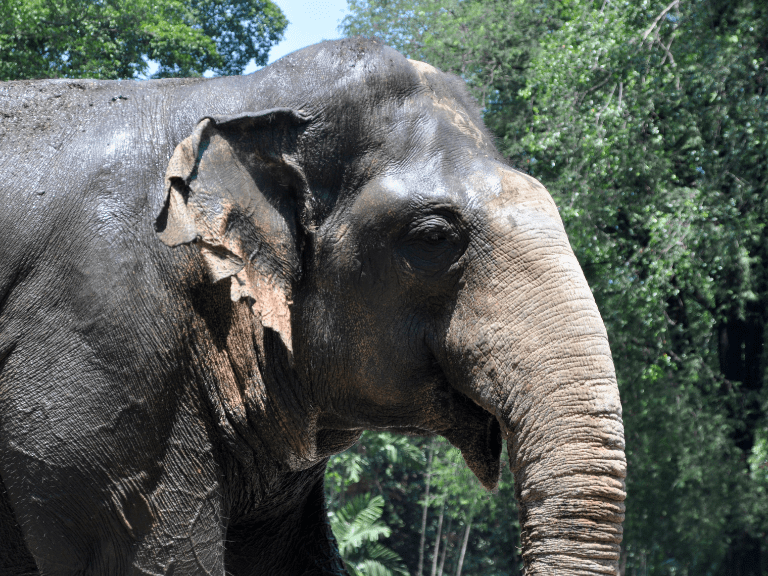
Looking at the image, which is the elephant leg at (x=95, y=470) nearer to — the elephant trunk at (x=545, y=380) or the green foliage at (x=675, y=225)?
the elephant trunk at (x=545, y=380)

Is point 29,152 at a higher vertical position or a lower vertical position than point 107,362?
higher

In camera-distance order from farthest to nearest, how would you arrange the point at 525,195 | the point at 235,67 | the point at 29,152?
1. the point at 235,67
2. the point at 29,152
3. the point at 525,195

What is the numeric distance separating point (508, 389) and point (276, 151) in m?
0.88

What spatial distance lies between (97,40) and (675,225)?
8.21 m

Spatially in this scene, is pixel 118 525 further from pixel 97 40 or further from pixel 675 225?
pixel 97 40

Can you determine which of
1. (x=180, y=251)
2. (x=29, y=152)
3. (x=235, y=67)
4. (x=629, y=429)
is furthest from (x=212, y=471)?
(x=235, y=67)

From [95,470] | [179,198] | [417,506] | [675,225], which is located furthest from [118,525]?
[417,506]

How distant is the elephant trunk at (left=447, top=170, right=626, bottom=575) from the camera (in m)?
1.93

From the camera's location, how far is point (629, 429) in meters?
12.2

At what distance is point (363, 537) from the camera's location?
14.2m

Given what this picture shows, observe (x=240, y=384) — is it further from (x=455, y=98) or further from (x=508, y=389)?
(x=455, y=98)

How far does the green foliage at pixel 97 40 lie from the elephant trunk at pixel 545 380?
1036 cm

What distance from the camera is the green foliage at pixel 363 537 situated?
1336cm

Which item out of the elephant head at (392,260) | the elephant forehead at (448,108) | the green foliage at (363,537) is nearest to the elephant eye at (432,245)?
the elephant head at (392,260)
